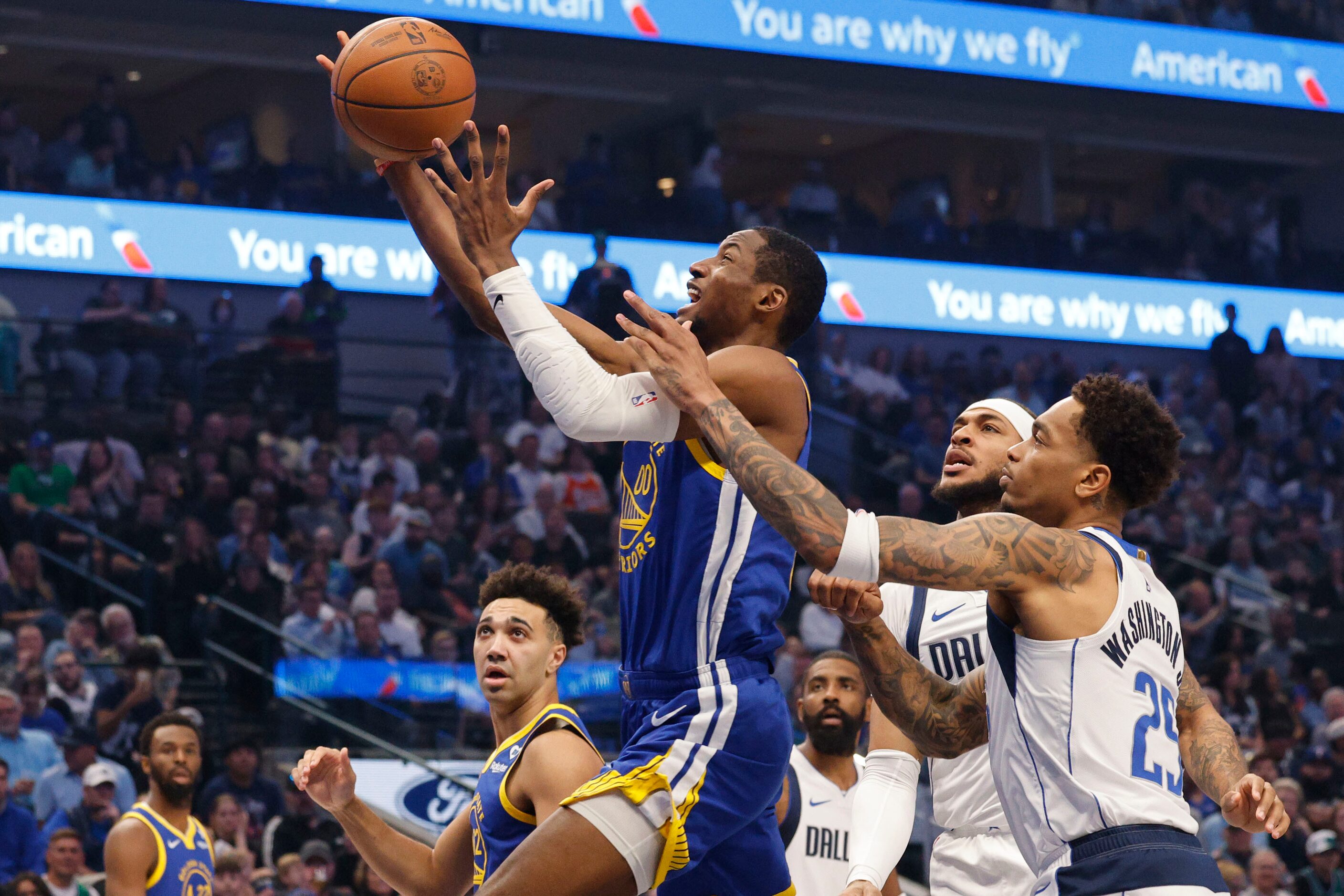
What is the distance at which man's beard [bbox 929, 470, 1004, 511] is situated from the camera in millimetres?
4980

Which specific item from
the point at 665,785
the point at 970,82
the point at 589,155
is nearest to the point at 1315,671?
the point at 970,82

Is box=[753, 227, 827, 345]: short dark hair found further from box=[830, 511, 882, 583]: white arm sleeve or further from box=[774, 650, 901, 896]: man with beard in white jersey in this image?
box=[774, 650, 901, 896]: man with beard in white jersey

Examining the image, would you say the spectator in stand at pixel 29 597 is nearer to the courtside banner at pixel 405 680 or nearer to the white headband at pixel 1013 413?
the courtside banner at pixel 405 680

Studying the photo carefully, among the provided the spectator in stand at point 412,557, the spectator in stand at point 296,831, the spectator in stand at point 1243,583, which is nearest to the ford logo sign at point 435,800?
the spectator in stand at point 296,831

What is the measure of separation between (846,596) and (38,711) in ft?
26.2

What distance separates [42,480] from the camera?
42.1 ft

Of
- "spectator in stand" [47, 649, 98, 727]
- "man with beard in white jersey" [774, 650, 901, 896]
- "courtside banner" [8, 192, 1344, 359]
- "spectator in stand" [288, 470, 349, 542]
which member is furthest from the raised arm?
"courtside banner" [8, 192, 1344, 359]

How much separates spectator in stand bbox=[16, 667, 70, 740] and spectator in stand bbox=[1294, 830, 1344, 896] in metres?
8.33

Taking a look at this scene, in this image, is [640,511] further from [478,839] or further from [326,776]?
[326,776]

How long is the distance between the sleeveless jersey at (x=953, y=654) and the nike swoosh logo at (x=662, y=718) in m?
1.29

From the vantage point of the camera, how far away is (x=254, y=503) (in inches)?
512

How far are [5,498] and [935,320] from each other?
12204 mm

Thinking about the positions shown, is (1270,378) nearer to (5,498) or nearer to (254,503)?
(254,503)

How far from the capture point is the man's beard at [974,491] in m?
4.98
